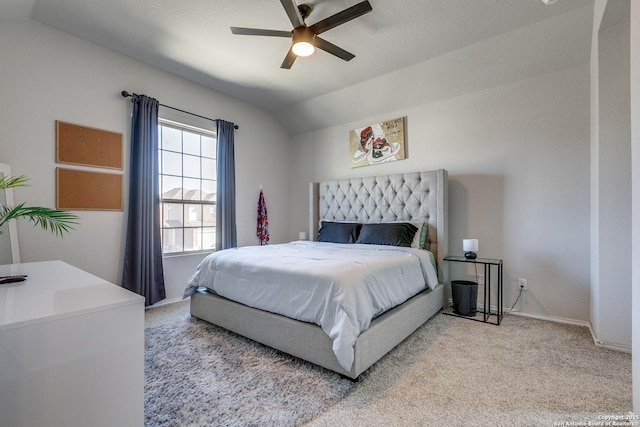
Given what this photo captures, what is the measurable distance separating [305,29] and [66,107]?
8.39 feet

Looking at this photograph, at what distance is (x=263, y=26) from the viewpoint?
9.03 ft

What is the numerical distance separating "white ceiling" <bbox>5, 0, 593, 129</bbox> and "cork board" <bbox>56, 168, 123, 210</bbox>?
1441mm

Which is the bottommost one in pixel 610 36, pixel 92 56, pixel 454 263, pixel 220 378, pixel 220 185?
pixel 220 378

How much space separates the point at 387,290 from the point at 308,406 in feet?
3.28

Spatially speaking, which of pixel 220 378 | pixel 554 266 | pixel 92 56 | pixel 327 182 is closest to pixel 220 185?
pixel 327 182

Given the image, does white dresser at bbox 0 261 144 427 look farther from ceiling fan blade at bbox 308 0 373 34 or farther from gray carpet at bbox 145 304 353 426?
ceiling fan blade at bbox 308 0 373 34

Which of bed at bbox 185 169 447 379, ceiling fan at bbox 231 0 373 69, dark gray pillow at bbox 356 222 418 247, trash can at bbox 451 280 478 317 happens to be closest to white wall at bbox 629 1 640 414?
bed at bbox 185 169 447 379

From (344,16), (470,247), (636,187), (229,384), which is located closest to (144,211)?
(229,384)

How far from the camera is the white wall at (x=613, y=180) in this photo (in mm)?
2230

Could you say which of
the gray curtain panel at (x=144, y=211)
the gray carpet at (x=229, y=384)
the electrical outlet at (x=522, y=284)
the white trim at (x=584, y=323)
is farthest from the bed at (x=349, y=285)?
the white trim at (x=584, y=323)

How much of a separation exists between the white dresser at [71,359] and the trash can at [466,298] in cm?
303

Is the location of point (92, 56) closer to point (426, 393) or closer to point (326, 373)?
point (326, 373)

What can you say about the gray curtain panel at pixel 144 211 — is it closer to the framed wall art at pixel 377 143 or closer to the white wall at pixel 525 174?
the framed wall art at pixel 377 143

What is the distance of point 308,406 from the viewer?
1634 mm
